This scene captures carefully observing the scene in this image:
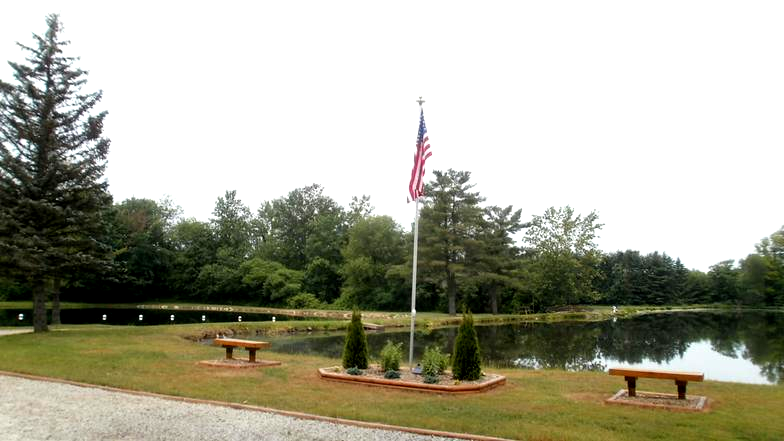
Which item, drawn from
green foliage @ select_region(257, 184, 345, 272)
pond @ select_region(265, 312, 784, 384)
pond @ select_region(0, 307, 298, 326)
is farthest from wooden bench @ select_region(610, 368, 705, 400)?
green foliage @ select_region(257, 184, 345, 272)

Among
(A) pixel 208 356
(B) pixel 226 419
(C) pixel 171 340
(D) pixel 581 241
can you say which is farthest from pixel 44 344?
(D) pixel 581 241

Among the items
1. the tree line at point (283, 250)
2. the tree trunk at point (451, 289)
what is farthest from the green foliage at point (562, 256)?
the tree trunk at point (451, 289)

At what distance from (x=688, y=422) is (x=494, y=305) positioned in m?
40.9

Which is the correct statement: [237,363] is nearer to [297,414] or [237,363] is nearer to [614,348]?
[297,414]

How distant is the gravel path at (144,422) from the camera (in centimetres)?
667

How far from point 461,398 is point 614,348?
16593 mm

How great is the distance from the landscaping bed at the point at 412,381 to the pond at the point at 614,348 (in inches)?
260

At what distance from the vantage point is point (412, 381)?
10.2 m

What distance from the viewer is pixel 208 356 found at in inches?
583

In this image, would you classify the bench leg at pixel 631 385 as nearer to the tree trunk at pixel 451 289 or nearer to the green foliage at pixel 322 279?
the tree trunk at pixel 451 289

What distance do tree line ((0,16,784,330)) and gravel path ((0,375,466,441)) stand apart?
597cm

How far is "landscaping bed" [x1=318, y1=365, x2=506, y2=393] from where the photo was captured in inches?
382

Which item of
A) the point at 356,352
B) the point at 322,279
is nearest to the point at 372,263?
the point at 322,279

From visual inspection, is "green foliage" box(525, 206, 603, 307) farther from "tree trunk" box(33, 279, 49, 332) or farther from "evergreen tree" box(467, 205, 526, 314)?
"tree trunk" box(33, 279, 49, 332)
